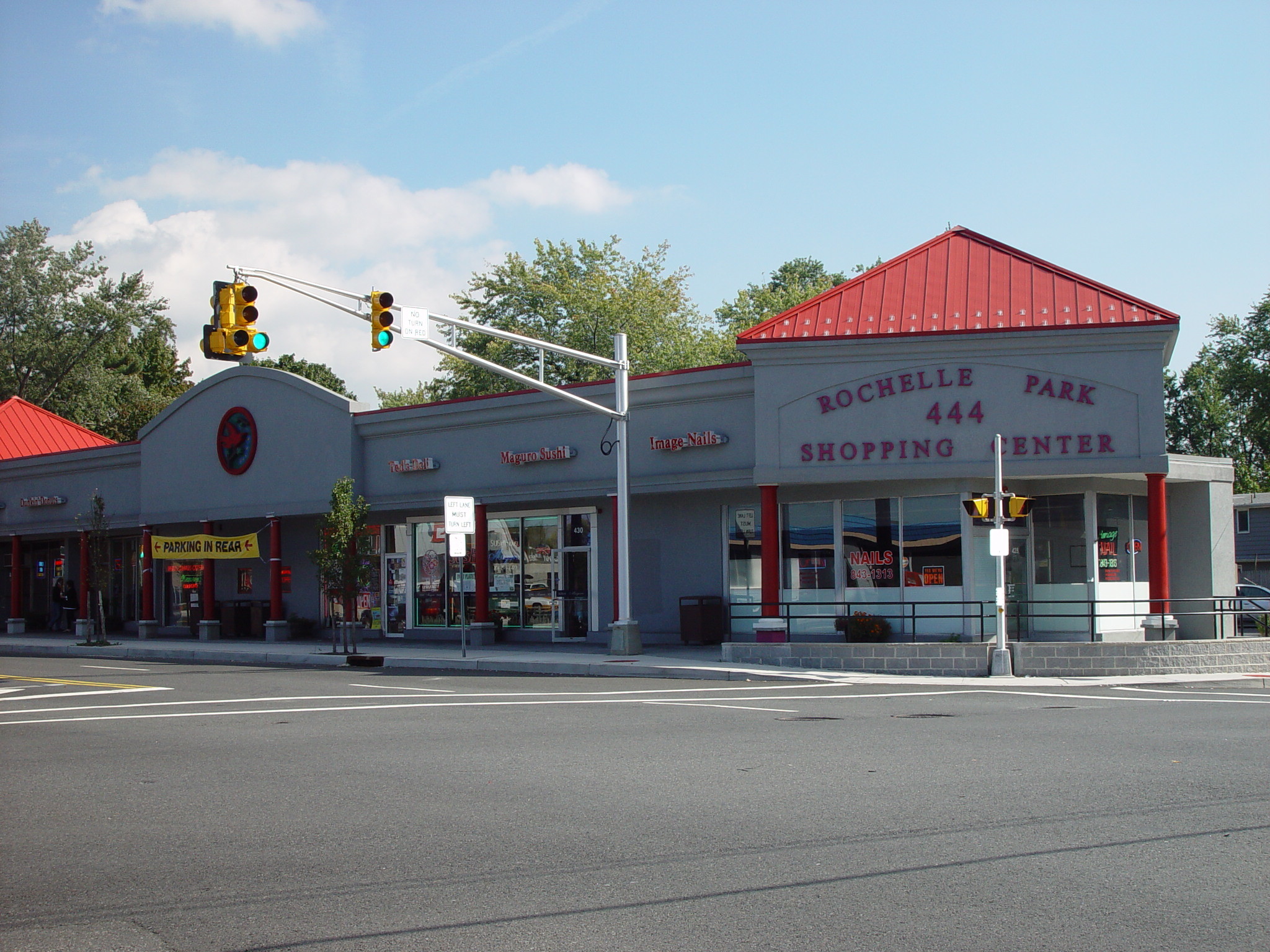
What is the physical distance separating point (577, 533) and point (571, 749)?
1686 centimetres

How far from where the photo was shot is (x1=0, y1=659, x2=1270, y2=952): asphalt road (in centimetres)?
591

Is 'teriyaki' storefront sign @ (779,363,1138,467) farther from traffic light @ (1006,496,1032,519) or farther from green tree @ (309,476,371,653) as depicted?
green tree @ (309,476,371,653)

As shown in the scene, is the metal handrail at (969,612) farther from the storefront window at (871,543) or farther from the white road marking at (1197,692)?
the white road marking at (1197,692)

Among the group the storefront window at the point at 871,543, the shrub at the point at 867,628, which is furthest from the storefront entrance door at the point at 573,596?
the shrub at the point at 867,628

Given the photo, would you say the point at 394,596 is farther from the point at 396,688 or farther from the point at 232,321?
the point at 232,321

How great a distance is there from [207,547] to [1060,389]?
23.4 metres

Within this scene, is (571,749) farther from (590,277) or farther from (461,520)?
(590,277)

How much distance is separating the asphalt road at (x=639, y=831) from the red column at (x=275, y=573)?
17094mm

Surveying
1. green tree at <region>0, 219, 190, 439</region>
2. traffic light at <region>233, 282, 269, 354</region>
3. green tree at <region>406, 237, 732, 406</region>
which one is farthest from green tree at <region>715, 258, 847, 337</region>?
traffic light at <region>233, 282, 269, 354</region>

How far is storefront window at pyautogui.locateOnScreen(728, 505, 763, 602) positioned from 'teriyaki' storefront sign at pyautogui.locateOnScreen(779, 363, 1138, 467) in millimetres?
2680

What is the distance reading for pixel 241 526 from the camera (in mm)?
36562

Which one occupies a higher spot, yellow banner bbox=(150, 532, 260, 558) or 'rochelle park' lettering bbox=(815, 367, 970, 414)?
'rochelle park' lettering bbox=(815, 367, 970, 414)

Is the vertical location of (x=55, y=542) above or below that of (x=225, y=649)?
above

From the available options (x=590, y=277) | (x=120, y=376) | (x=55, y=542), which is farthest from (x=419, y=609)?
(x=120, y=376)
